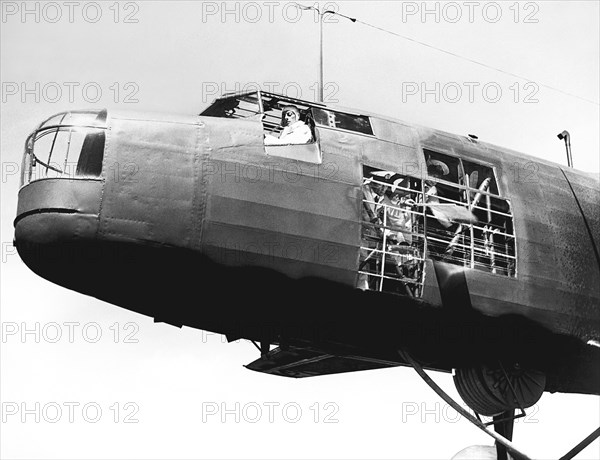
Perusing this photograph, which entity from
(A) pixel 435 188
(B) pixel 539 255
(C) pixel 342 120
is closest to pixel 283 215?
(C) pixel 342 120

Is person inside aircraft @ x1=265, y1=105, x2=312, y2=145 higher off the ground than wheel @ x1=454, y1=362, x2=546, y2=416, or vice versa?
person inside aircraft @ x1=265, y1=105, x2=312, y2=145

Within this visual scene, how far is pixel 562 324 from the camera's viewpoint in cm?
1727

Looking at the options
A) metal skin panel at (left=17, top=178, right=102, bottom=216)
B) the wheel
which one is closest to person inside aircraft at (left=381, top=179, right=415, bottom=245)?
the wheel

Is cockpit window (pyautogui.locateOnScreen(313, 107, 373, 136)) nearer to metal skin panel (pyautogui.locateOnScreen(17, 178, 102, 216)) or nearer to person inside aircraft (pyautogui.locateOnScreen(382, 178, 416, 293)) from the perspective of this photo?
person inside aircraft (pyautogui.locateOnScreen(382, 178, 416, 293))

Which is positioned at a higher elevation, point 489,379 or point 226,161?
point 226,161

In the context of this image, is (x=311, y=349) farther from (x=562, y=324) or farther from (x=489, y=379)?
(x=562, y=324)

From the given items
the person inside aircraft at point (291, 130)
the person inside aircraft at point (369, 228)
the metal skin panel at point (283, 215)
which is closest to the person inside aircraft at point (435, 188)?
the person inside aircraft at point (369, 228)

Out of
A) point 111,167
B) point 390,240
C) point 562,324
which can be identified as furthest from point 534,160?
point 111,167

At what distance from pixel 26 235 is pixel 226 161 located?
10.4 ft

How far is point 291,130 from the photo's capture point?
15.7 metres

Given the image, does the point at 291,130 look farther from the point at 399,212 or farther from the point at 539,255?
the point at 539,255

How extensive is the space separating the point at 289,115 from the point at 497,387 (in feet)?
20.2

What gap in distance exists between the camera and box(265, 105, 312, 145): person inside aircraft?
1529 cm

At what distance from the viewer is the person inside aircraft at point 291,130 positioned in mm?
15289
